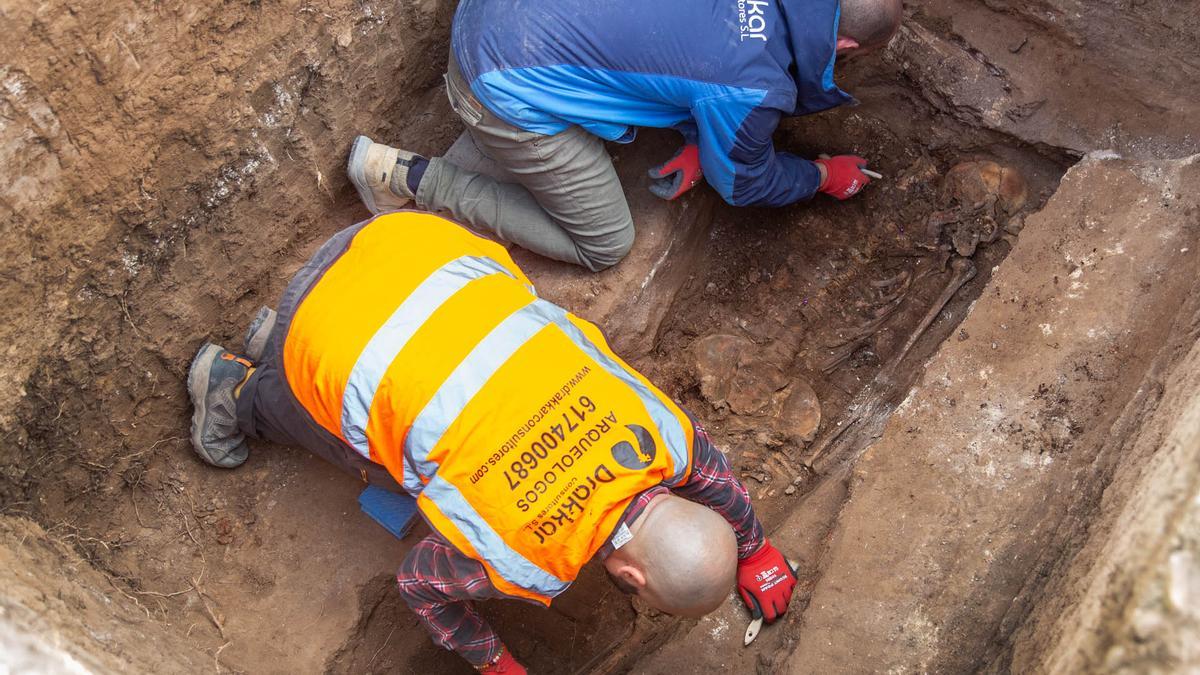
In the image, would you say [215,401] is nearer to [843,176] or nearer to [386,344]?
[386,344]

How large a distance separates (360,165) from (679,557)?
1.91m

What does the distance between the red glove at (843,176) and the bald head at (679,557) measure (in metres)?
1.72

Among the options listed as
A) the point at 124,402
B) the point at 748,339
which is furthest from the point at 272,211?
the point at 748,339

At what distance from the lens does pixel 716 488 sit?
8.38ft

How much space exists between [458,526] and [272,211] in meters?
1.47

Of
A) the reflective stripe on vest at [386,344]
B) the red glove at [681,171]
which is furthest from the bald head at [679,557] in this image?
the red glove at [681,171]

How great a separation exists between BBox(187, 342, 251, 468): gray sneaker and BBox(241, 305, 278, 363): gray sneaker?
0.23ft

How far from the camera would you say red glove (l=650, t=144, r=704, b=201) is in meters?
3.34

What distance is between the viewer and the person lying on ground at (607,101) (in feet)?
9.25

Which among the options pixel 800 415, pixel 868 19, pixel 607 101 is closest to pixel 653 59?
pixel 607 101

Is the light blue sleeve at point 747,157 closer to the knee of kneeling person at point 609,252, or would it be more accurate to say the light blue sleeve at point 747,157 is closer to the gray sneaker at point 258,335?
the knee of kneeling person at point 609,252

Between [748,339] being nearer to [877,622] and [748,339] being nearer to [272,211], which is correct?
[877,622]

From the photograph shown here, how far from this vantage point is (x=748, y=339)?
11.8 ft

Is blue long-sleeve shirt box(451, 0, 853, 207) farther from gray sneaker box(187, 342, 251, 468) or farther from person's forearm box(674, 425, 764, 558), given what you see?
gray sneaker box(187, 342, 251, 468)
